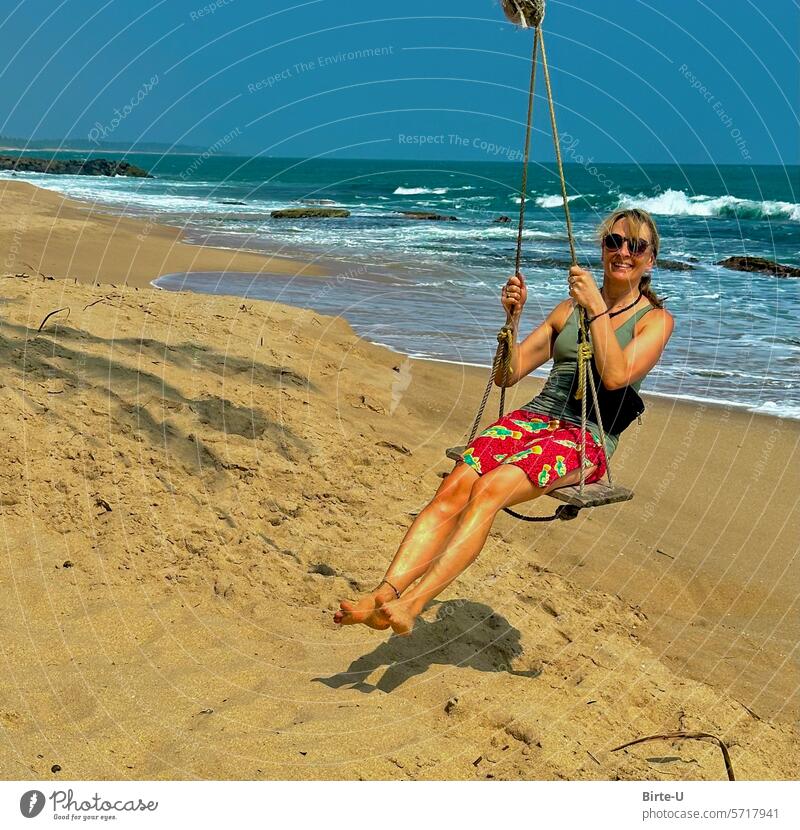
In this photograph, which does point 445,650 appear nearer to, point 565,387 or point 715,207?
point 565,387

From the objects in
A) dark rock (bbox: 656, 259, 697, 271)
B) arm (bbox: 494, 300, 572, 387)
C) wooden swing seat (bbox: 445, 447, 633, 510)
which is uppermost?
dark rock (bbox: 656, 259, 697, 271)

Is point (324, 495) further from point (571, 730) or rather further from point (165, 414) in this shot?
point (571, 730)

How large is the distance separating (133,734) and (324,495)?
8.58 ft

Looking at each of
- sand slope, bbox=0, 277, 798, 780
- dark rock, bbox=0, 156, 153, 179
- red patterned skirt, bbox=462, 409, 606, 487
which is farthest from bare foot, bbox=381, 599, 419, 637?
dark rock, bbox=0, 156, 153, 179

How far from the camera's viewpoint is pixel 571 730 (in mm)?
4453

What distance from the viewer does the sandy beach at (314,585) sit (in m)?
4.23

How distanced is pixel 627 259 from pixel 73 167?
62.3 meters

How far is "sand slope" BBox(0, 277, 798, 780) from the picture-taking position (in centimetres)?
420

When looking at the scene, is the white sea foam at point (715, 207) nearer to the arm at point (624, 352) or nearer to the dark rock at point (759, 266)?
the dark rock at point (759, 266)

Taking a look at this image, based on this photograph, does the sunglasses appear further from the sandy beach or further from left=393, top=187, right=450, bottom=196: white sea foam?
left=393, top=187, right=450, bottom=196: white sea foam

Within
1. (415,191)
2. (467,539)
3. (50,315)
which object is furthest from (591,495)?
(415,191)

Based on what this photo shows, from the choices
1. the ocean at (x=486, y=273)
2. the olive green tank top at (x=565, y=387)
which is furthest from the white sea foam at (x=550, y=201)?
the olive green tank top at (x=565, y=387)

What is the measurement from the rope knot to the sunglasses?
1.03 metres

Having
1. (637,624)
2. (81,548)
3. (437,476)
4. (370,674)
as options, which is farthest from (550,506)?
(81,548)
